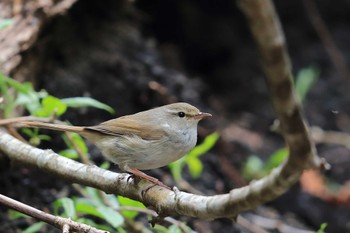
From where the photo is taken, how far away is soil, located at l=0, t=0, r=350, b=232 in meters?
5.44

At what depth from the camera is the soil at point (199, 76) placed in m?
5.44

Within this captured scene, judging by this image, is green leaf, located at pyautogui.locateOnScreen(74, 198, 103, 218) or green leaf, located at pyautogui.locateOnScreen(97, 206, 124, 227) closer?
green leaf, located at pyautogui.locateOnScreen(97, 206, 124, 227)

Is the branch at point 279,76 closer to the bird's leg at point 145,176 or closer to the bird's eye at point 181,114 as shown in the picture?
the bird's leg at point 145,176

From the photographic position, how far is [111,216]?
3895 mm

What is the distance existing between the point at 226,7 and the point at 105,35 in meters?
2.32

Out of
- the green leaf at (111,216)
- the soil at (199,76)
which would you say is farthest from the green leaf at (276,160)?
the green leaf at (111,216)

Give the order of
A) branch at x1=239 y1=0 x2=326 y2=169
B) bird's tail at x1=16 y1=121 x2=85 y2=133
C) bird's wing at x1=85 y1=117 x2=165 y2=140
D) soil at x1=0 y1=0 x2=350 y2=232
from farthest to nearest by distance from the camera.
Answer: soil at x1=0 y1=0 x2=350 y2=232 → bird's wing at x1=85 y1=117 x2=165 y2=140 → bird's tail at x1=16 y1=121 x2=85 y2=133 → branch at x1=239 y1=0 x2=326 y2=169

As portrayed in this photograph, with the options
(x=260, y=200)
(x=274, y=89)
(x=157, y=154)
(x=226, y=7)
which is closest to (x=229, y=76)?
(x=226, y=7)

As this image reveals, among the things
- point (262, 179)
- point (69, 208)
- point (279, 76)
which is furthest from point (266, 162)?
point (279, 76)

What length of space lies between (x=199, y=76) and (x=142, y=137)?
12.0 feet

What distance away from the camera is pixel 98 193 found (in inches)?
172

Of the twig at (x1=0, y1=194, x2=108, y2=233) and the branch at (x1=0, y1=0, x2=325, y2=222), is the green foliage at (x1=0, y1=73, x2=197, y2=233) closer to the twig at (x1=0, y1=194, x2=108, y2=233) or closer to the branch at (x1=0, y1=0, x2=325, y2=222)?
the branch at (x1=0, y1=0, x2=325, y2=222)

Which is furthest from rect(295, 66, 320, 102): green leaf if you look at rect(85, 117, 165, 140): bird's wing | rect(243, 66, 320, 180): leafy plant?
rect(85, 117, 165, 140): bird's wing

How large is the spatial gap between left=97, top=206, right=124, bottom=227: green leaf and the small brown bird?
30cm
